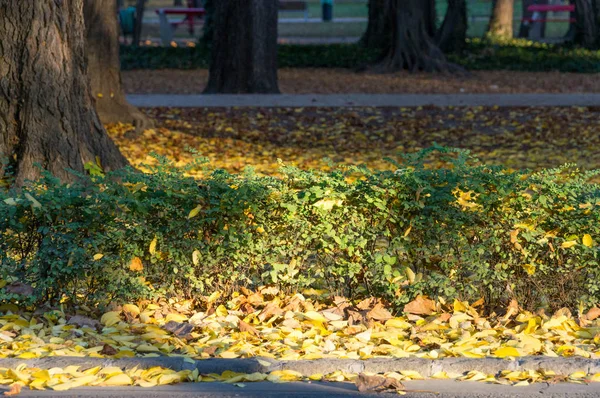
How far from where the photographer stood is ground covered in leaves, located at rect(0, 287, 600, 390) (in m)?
4.86

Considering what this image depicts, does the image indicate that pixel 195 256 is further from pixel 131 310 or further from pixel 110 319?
pixel 110 319

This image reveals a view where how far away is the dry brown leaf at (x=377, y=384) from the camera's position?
15.4 feet

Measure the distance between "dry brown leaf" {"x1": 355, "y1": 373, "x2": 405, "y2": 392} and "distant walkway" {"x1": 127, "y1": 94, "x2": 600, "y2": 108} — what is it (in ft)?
38.2

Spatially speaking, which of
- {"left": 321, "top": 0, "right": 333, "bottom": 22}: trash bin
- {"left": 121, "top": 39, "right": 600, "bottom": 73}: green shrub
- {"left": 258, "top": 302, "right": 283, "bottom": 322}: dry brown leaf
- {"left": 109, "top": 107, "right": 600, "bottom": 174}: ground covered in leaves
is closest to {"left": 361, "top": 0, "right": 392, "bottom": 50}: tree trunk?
{"left": 121, "top": 39, "right": 600, "bottom": 73}: green shrub

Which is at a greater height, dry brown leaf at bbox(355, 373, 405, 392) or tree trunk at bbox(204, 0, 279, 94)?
tree trunk at bbox(204, 0, 279, 94)

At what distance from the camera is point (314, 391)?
4.70 meters

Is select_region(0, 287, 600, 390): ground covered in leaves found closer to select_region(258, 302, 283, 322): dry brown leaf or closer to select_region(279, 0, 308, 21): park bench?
select_region(258, 302, 283, 322): dry brown leaf

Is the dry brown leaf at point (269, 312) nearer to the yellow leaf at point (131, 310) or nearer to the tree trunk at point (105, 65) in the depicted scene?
the yellow leaf at point (131, 310)

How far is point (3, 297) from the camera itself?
5617 mm

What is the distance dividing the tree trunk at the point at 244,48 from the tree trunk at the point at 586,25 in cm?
1356

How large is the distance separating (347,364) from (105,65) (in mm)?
9675

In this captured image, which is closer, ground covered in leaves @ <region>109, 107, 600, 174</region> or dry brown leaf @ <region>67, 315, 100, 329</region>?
dry brown leaf @ <region>67, 315, 100, 329</region>

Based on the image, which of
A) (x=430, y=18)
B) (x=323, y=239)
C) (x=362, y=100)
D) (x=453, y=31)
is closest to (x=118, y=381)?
(x=323, y=239)

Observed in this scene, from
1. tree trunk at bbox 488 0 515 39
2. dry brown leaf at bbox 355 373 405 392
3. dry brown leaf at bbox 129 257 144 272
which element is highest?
tree trunk at bbox 488 0 515 39
